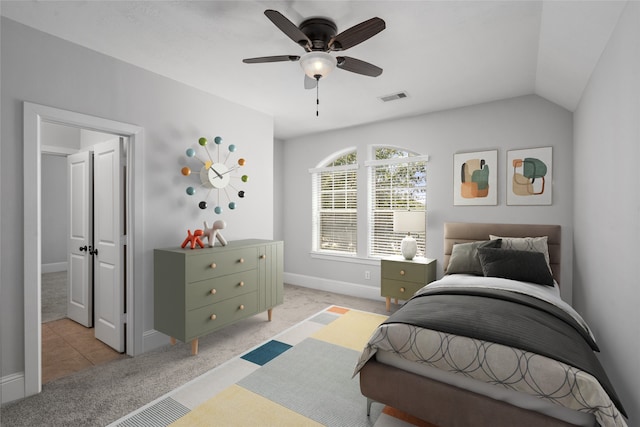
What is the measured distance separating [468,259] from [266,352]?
226cm

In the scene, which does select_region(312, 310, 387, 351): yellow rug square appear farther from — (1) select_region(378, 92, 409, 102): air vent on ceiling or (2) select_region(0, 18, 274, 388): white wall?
(1) select_region(378, 92, 409, 102): air vent on ceiling

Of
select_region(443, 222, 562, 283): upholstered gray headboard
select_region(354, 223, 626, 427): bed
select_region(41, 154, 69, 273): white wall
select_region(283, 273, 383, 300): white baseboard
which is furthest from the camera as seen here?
select_region(41, 154, 69, 273): white wall

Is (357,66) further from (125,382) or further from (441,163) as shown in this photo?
(125,382)

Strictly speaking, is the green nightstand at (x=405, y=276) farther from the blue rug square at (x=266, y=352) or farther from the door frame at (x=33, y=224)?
the door frame at (x=33, y=224)

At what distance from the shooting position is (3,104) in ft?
7.15

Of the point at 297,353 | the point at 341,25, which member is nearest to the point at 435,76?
the point at 341,25

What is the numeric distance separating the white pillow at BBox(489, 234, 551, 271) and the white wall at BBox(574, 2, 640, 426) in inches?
14.5

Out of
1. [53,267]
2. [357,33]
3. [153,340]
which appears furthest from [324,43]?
[53,267]

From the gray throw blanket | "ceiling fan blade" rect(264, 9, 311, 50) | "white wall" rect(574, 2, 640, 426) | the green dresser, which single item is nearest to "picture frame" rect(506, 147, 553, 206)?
"white wall" rect(574, 2, 640, 426)

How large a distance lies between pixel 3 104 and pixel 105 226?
4.49ft

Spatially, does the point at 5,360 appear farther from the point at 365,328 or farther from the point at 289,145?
the point at 289,145

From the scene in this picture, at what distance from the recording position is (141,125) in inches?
117

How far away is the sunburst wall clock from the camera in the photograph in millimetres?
3391

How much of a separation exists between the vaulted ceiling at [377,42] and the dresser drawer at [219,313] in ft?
7.45
